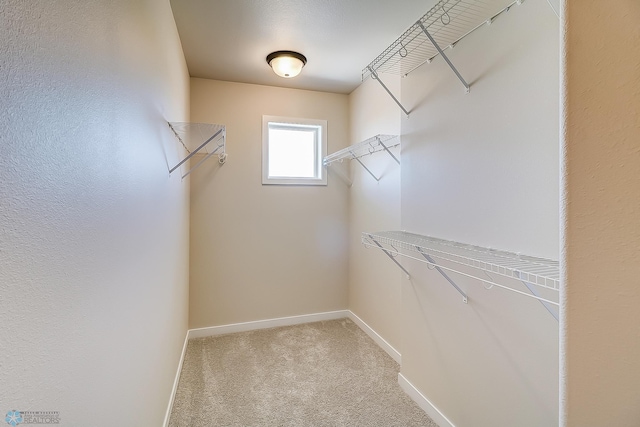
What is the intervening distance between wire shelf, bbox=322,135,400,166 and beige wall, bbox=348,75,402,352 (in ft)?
0.19

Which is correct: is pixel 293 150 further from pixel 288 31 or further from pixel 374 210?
pixel 288 31

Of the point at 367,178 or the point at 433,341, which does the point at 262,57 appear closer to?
the point at 367,178

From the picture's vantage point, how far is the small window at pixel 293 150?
2.87 m

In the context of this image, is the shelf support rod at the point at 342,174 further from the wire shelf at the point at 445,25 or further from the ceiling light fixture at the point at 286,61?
the wire shelf at the point at 445,25

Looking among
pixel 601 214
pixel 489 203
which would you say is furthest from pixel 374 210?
pixel 601 214

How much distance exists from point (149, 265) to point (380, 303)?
1.94 m

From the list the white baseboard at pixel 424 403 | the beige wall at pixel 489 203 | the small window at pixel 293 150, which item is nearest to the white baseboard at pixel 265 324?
the white baseboard at pixel 424 403

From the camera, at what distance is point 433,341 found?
166cm

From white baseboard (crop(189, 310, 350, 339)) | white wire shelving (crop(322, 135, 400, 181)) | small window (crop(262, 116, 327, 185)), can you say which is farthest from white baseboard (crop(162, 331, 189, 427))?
white wire shelving (crop(322, 135, 400, 181))

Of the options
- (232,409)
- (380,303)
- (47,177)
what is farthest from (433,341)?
(47,177)

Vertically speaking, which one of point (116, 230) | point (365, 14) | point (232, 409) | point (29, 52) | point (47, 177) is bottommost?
point (232, 409)

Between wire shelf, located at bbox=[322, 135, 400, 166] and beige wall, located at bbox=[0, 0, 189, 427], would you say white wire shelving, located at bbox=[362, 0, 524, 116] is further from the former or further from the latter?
beige wall, located at bbox=[0, 0, 189, 427]

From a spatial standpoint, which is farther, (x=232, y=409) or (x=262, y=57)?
(x=262, y=57)

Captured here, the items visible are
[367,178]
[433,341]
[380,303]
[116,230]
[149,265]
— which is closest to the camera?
[116,230]
